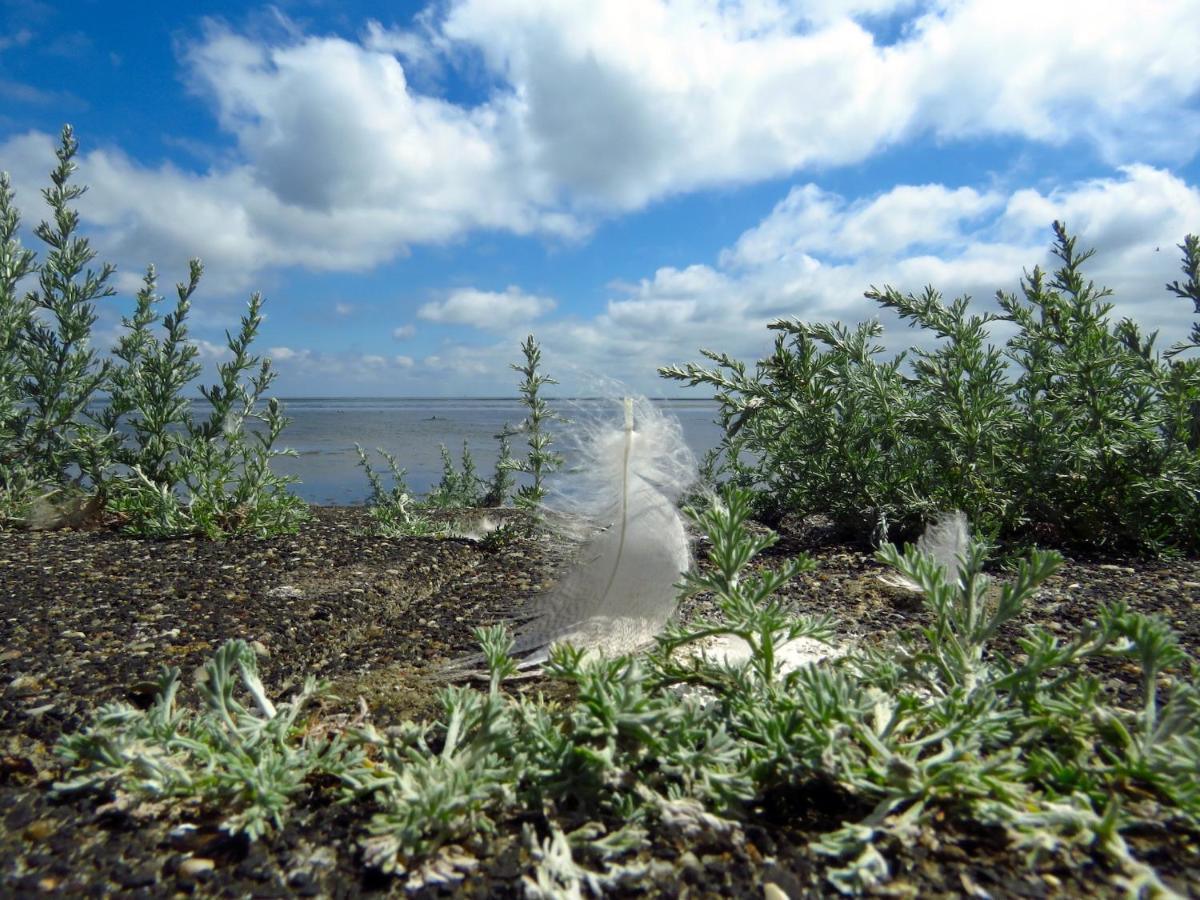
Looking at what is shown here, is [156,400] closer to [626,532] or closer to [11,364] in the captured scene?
[11,364]

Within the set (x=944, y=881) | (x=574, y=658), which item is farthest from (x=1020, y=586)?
(x=574, y=658)

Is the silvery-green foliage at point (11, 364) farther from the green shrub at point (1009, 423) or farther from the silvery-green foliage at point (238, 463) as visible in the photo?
the green shrub at point (1009, 423)

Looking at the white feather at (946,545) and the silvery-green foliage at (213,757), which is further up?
the white feather at (946,545)

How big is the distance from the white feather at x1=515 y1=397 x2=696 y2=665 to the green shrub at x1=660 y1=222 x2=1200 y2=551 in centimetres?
120

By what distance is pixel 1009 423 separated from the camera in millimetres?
3631

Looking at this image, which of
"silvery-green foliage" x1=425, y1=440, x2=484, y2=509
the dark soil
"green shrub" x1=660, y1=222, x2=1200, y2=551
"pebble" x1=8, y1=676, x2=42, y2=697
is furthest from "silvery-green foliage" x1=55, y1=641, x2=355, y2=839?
"silvery-green foliage" x1=425, y1=440, x2=484, y2=509

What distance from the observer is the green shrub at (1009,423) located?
3408 mm

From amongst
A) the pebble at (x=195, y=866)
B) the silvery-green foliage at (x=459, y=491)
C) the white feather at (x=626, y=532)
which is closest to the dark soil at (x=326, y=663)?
the pebble at (x=195, y=866)

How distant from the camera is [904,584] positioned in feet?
9.00

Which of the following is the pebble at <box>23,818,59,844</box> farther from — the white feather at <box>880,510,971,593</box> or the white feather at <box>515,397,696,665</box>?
the white feather at <box>880,510,971,593</box>

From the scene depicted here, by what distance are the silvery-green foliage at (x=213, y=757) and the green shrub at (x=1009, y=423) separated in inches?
91.1

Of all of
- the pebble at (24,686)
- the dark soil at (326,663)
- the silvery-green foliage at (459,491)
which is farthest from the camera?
the silvery-green foliage at (459,491)

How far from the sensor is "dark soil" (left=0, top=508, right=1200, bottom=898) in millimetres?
1256

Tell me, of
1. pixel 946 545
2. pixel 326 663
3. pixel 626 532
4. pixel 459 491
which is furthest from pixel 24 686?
pixel 459 491
